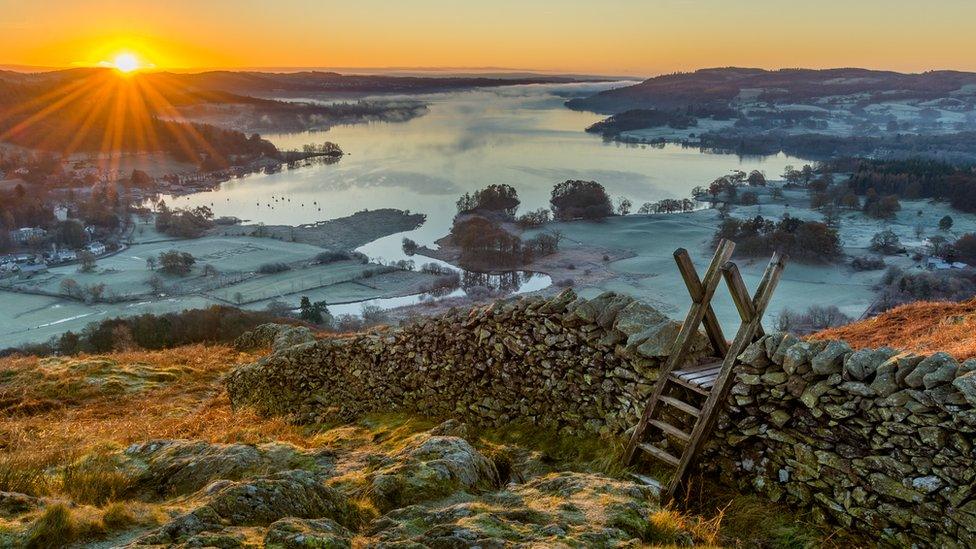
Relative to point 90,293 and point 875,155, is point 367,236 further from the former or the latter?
point 875,155

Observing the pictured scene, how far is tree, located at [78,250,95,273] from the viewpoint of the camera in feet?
257

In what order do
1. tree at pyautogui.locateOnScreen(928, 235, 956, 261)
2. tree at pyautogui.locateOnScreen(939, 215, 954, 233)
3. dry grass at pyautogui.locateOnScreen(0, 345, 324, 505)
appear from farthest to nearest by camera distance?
tree at pyautogui.locateOnScreen(939, 215, 954, 233)
tree at pyautogui.locateOnScreen(928, 235, 956, 261)
dry grass at pyautogui.locateOnScreen(0, 345, 324, 505)

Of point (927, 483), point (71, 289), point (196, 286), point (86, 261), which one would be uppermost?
point (927, 483)

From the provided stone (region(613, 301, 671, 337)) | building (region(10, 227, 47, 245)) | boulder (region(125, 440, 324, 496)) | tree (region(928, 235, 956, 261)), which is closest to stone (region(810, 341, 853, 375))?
stone (region(613, 301, 671, 337))

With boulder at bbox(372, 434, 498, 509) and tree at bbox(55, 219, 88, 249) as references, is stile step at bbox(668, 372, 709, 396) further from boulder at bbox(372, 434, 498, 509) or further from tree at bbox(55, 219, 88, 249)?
tree at bbox(55, 219, 88, 249)

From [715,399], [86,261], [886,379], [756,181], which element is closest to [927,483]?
[886,379]

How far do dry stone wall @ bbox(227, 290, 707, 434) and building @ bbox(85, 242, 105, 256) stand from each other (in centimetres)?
9266

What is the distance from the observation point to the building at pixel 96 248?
88812 millimetres

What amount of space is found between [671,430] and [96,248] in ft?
341

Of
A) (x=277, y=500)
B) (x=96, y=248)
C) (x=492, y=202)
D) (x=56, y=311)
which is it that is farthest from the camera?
(x=492, y=202)

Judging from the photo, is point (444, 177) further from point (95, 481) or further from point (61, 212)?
point (95, 481)

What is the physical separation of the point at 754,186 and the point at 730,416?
129270mm

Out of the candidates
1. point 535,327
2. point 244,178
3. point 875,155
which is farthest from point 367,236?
point 875,155

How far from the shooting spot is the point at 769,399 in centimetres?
614
